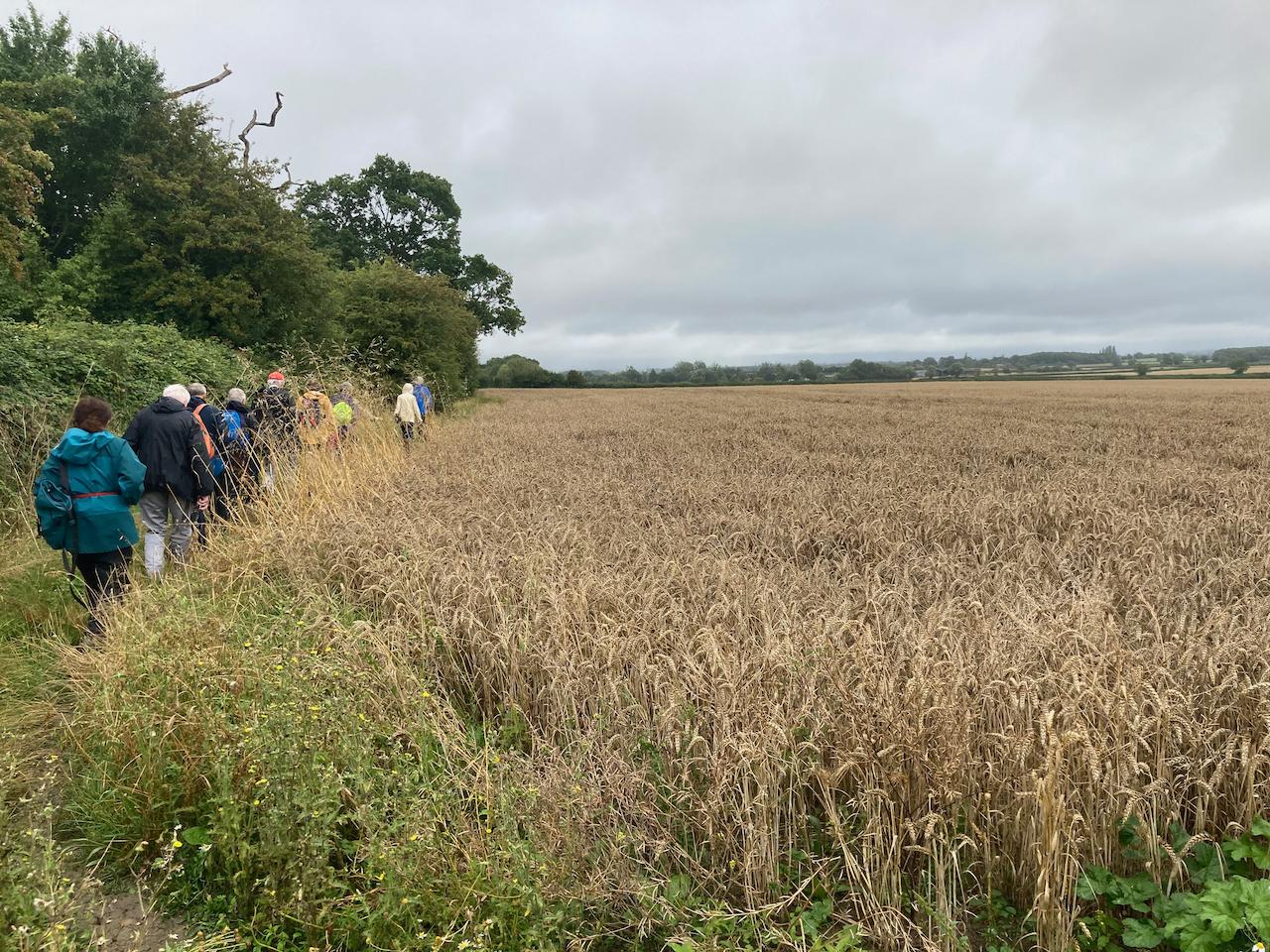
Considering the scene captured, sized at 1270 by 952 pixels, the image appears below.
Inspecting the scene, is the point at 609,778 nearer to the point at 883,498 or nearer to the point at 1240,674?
the point at 1240,674

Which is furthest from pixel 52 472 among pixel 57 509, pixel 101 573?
pixel 101 573

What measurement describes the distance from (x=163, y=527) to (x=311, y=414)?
280 centimetres

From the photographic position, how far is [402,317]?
22.0 m

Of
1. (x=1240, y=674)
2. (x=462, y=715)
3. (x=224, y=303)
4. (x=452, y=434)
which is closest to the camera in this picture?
(x=1240, y=674)

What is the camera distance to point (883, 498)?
23.0 ft

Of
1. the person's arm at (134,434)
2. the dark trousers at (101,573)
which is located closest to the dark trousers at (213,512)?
the person's arm at (134,434)

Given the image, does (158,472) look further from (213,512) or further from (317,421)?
(317,421)

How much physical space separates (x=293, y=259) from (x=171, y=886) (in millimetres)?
A: 20409

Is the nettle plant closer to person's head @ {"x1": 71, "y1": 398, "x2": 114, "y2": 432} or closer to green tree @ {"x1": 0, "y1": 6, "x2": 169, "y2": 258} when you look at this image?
person's head @ {"x1": 71, "y1": 398, "x2": 114, "y2": 432}

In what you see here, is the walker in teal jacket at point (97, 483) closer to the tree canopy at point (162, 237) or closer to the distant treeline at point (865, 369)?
the tree canopy at point (162, 237)

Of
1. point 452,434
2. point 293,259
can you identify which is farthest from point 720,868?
point 293,259

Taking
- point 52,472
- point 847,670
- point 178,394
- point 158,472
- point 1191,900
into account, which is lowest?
point 1191,900

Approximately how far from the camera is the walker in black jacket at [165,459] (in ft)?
17.9

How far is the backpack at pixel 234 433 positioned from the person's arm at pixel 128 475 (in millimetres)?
2039
